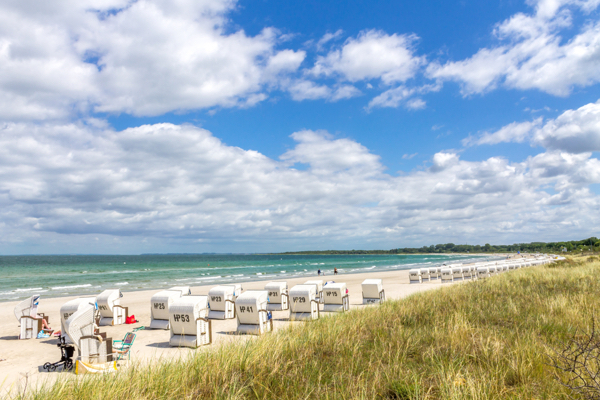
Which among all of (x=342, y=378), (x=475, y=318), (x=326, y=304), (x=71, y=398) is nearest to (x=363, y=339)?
(x=342, y=378)

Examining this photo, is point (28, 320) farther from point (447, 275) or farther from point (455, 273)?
point (455, 273)

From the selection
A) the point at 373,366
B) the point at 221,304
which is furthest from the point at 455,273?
the point at 373,366

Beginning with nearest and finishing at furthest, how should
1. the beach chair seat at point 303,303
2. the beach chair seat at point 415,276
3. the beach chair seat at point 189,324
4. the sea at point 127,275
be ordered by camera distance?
the beach chair seat at point 189,324 → the beach chair seat at point 303,303 → the beach chair seat at point 415,276 → the sea at point 127,275

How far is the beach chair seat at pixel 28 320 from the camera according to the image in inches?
489

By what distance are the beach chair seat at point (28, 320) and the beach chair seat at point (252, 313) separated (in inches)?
287

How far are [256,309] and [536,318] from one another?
792 centimetres

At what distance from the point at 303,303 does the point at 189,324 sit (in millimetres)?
4998

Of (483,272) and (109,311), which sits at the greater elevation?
(109,311)

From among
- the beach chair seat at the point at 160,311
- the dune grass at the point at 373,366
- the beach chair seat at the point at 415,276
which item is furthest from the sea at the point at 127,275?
the dune grass at the point at 373,366

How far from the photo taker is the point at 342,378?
512 centimetres

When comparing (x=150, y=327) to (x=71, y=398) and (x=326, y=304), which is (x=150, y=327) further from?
(x=71, y=398)

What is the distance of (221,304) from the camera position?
15.6 m

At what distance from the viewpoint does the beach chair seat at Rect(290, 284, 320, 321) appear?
14.0m

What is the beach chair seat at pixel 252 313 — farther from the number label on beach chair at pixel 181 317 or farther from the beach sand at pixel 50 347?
the number label on beach chair at pixel 181 317
